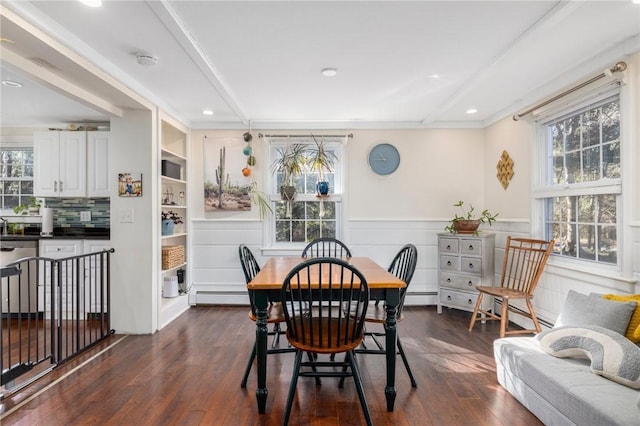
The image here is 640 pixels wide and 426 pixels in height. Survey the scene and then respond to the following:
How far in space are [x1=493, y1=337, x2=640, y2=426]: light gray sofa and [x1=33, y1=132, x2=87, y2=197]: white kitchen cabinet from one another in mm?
4445

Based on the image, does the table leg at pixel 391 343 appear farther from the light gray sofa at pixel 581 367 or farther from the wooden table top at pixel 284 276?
the light gray sofa at pixel 581 367

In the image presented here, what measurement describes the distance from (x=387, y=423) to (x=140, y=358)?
2073 millimetres

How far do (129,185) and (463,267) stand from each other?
3.68 metres

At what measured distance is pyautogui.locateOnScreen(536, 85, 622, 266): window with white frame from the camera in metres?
2.62

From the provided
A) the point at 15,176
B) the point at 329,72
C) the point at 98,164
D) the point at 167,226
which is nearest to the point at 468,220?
the point at 329,72

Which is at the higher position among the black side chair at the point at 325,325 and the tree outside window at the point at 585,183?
Result: the tree outside window at the point at 585,183

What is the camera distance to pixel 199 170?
443 centimetres

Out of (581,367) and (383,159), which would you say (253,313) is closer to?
(581,367)

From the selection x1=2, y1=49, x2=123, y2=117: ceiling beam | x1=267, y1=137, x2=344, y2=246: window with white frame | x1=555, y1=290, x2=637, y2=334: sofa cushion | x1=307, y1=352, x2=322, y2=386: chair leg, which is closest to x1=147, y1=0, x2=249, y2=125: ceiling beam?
x1=2, y1=49, x2=123, y2=117: ceiling beam

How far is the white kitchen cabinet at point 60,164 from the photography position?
3.83 meters

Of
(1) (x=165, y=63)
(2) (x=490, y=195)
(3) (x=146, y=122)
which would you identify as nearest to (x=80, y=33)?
(1) (x=165, y=63)

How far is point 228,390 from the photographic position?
2.30 meters

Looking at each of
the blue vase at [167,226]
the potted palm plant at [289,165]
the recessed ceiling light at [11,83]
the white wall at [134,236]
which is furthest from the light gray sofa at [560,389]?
the recessed ceiling light at [11,83]

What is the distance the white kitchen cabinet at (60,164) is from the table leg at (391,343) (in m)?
3.65
